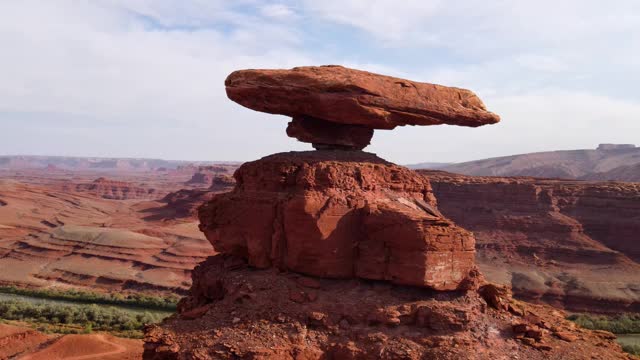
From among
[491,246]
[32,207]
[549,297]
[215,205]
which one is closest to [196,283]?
[215,205]

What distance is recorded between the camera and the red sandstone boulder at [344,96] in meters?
18.4

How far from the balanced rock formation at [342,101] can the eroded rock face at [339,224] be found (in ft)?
4.34

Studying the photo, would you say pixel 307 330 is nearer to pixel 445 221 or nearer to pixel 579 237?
pixel 445 221

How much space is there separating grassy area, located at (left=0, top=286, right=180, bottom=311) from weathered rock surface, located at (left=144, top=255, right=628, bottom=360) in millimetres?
28436

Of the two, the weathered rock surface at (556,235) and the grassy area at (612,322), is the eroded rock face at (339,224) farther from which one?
the weathered rock surface at (556,235)

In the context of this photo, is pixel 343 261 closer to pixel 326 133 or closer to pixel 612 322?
pixel 326 133

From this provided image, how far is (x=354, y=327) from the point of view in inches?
646

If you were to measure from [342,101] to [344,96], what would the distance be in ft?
0.59

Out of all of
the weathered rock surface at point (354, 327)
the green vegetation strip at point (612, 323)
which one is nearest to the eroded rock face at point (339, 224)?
the weathered rock surface at point (354, 327)

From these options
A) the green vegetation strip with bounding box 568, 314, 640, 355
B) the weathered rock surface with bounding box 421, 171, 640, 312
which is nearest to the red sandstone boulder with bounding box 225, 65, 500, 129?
the green vegetation strip with bounding box 568, 314, 640, 355

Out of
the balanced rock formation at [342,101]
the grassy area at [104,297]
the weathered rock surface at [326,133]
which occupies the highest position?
the balanced rock formation at [342,101]

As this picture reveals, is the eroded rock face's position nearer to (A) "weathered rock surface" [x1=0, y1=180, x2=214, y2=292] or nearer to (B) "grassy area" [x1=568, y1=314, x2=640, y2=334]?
(B) "grassy area" [x1=568, y1=314, x2=640, y2=334]

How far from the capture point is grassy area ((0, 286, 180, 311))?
146ft

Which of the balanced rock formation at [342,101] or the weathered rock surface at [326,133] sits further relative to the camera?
the weathered rock surface at [326,133]
